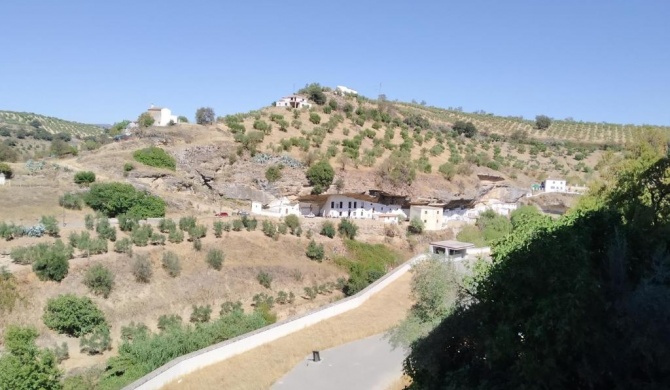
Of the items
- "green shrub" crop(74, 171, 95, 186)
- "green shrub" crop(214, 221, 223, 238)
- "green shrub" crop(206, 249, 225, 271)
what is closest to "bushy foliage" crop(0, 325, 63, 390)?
"green shrub" crop(206, 249, 225, 271)

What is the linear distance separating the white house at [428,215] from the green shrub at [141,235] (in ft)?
64.0

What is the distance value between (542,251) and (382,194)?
99.6 ft

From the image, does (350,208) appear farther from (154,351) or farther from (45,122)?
(45,122)

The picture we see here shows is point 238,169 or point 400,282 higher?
point 238,169

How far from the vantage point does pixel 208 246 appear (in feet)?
85.5

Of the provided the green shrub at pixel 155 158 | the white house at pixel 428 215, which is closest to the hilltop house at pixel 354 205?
the white house at pixel 428 215

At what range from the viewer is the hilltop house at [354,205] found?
3716 cm

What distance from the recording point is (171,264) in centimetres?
2338

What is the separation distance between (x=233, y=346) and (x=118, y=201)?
16.4m

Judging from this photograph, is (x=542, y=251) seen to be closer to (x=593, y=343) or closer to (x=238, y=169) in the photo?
(x=593, y=343)

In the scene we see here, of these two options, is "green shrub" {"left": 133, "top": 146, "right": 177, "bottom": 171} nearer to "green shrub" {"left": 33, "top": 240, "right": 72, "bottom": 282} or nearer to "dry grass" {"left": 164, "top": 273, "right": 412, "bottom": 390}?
"green shrub" {"left": 33, "top": 240, "right": 72, "bottom": 282}

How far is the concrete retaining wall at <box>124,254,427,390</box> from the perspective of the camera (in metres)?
11.7

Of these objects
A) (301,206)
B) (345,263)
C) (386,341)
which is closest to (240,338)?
(386,341)

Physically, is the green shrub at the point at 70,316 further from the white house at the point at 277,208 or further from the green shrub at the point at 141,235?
the white house at the point at 277,208
